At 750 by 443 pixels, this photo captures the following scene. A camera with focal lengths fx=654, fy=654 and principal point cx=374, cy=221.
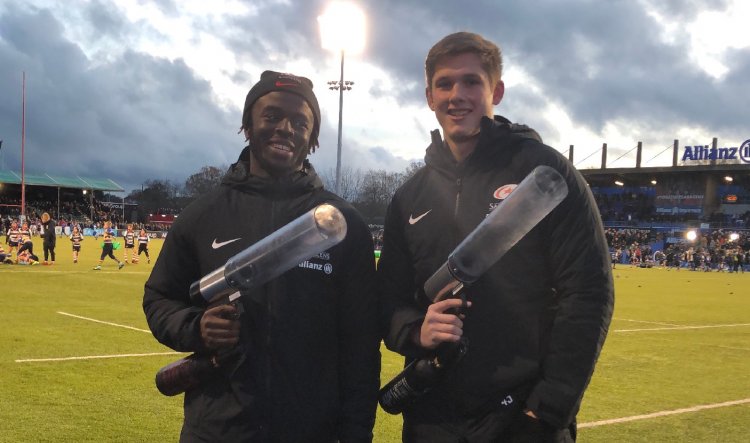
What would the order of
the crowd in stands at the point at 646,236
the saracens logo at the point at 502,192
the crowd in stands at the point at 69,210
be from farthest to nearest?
the crowd in stands at the point at 69,210
the crowd in stands at the point at 646,236
the saracens logo at the point at 502,192

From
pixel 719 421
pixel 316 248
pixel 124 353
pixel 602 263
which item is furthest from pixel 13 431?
pixel 719 421

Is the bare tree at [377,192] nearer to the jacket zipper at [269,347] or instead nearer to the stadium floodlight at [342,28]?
the stadium floodlight at [342,28]

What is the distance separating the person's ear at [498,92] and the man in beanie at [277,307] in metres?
0.80

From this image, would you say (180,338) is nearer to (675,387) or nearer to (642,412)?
(642,412)

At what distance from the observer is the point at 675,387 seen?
27.1ft

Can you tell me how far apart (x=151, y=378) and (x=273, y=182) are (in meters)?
5.70

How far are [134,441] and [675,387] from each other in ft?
21.2

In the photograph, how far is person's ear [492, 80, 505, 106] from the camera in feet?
9.50

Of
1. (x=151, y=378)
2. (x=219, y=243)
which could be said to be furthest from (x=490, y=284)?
(x=151, y=378)

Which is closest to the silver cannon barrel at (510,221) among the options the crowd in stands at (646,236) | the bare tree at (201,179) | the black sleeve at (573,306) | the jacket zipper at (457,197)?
the black sleeve at (573,306)

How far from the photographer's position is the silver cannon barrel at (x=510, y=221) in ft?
6.82

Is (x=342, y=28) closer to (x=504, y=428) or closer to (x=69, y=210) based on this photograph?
(x=504, y=428)

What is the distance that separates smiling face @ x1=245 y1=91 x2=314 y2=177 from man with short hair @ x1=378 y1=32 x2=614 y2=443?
1.86 feet

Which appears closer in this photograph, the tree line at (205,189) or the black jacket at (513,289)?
the black jacket at (513,289)
